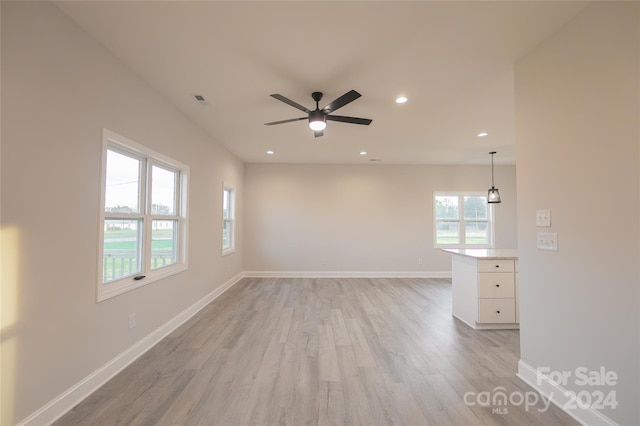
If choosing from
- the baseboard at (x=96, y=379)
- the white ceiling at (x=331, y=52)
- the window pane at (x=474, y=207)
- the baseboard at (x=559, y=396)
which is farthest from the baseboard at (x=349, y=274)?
the baseboard at (x=559, y=396)

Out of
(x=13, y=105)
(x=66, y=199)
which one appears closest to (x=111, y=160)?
(x=66, y=199)

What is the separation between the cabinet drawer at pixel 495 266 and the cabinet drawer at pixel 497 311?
1.24 feet

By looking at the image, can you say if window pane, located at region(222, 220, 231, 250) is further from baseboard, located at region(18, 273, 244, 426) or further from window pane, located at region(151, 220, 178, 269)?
baseboard, located at region(18, 273, 244, 426)

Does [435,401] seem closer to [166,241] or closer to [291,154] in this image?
[166,241]

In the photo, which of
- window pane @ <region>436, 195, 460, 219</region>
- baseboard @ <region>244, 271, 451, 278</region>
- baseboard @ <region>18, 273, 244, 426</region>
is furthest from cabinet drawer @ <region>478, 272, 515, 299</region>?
baseboard @ <region>18, 273, 244, 426</region>

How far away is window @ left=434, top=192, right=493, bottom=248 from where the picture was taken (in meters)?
6.53

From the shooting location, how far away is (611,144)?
5.18 ft

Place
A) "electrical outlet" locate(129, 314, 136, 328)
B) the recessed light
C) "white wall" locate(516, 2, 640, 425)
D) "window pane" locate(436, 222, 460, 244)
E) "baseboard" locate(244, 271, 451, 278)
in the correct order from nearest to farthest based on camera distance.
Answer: "white wall" locate(516, 2, 640, 425)
"electrical outlet" locate(129, 314, 136, 328)
the recessed light
"baseboard" locate(244, 271, 451, 278)
"window pane" locate(436, 222, 460, 244)

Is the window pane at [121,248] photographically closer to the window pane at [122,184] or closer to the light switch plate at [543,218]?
the window pane at [122,184]

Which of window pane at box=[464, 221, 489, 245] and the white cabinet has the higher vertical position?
window pane at box=[464, 221, 489, 245]

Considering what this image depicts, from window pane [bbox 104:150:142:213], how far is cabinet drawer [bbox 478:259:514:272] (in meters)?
3.99

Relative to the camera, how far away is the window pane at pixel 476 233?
259 inches

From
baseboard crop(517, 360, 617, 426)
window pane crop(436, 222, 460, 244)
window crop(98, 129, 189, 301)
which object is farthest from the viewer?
window pane crop(436, 222, 460, 244)

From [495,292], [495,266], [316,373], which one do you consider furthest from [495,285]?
[316,373]
